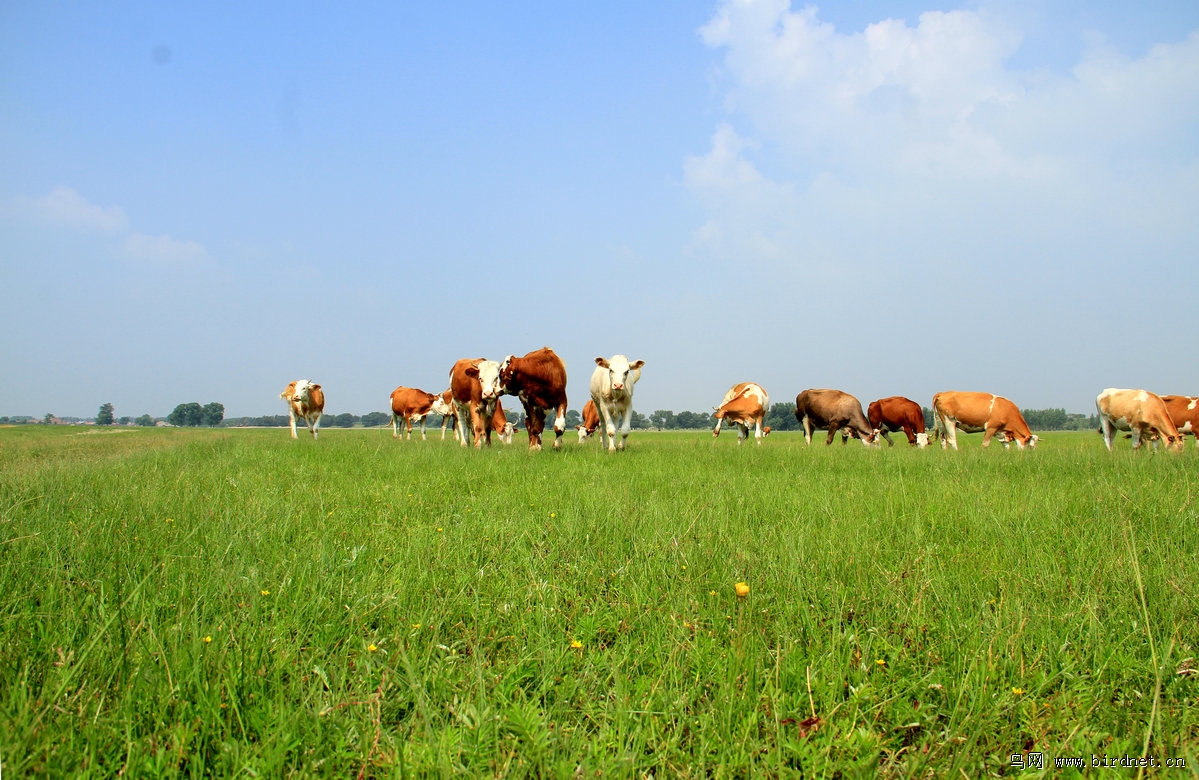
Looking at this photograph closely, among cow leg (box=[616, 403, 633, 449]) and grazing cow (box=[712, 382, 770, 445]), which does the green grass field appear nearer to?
cow leg (box=[616, 403, 633, 449])

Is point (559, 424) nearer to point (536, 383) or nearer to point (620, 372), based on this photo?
→ point (536, 383)

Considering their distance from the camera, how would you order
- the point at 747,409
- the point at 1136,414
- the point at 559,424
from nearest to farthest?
the point at 559,424
the point at 1136,414
the point at 747,409

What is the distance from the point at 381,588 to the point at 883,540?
335cm

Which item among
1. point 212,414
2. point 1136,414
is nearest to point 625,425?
point 1136,414

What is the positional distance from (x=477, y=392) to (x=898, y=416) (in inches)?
703

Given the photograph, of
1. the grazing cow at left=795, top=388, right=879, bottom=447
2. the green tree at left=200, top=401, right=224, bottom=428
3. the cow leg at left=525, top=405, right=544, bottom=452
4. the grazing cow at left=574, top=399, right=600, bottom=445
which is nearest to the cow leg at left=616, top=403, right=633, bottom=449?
the cow leg at left=525, top=405, right=544, bottom=452

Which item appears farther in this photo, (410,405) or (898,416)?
(410,405)

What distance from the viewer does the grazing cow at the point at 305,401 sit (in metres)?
26.1

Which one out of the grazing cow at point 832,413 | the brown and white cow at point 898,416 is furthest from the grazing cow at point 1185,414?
the grazing cow at point 832,413

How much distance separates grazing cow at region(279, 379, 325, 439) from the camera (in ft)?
85.7

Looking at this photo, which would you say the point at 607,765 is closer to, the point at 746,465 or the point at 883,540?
the point at 883,540

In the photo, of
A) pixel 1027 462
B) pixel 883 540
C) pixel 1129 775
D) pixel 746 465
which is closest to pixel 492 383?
pixel 746 465

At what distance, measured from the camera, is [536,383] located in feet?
47.9

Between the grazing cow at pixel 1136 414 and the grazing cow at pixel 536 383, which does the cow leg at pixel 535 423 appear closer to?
the grazing cow at pixel 536 383
